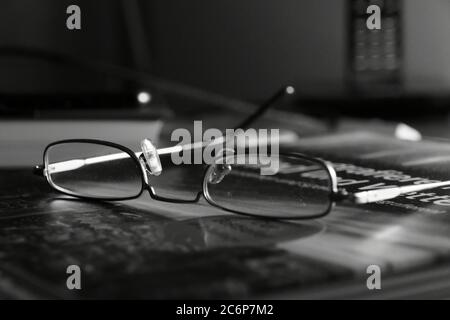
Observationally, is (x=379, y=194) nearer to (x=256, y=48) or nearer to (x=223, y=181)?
(x=223, y=181)

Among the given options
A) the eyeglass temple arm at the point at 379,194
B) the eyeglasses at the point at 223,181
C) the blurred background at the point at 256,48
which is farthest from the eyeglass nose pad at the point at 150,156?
the blurred background at the point at 256,48

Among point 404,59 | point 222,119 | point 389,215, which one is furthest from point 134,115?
point 404,59

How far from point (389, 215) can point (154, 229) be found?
104mm

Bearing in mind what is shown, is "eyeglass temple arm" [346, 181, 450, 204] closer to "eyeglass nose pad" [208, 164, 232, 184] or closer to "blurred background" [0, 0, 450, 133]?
"eyeglass nose pad" [208, 164, 232, 184]

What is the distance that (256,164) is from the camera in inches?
14.9

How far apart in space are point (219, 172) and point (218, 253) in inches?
4.6

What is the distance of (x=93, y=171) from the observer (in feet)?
1.28

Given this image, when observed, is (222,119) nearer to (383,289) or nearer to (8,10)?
(8,10)

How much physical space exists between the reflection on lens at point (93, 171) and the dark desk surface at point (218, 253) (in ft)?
0.12

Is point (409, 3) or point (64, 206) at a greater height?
point (409, 3)

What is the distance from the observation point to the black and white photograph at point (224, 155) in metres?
0.22

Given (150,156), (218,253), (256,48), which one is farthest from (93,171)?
(256,48)

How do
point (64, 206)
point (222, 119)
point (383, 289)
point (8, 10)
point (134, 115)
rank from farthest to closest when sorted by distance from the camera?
point (8, 10), point (222, 119), point (134, 115), point (64, 206), point (383, 289)

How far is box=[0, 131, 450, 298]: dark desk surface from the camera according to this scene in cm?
21
